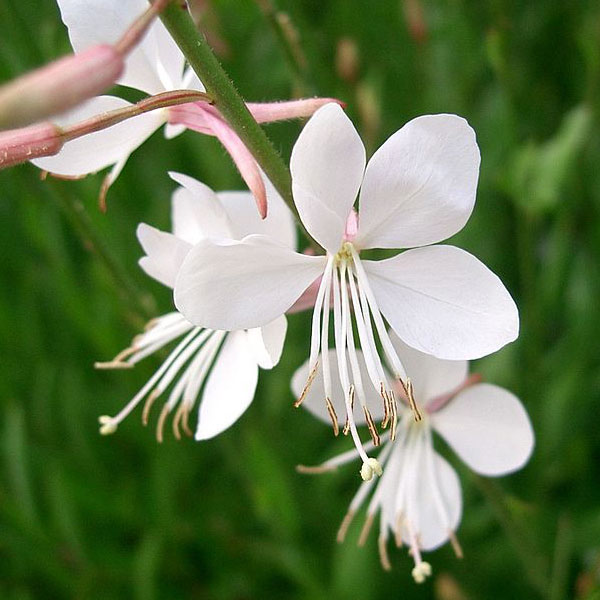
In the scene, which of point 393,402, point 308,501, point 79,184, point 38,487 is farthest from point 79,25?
point 38,487

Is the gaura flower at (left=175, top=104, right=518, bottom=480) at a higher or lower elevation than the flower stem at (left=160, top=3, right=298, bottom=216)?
lower

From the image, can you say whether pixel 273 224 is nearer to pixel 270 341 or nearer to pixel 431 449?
pixel 270 341

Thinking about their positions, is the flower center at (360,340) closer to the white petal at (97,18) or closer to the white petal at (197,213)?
the white petal at (197,213)

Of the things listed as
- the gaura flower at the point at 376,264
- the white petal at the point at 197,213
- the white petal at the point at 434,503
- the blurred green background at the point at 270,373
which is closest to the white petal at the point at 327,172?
the gaura flower at the point at 376,264

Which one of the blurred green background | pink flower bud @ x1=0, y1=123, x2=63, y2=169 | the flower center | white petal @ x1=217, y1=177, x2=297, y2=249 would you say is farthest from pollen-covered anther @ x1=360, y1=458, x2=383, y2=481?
the blurred green background

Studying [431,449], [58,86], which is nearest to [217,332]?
[431,449]

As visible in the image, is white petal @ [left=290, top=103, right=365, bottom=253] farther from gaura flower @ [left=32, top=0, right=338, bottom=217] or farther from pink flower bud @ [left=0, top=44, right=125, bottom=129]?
pink flower bud @ [left=0, top=44, right=125, bottom=129]

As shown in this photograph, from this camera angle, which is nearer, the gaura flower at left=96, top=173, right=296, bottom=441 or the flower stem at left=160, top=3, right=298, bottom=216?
the flower stem at left=160, top=3, right=298, bottom=216
